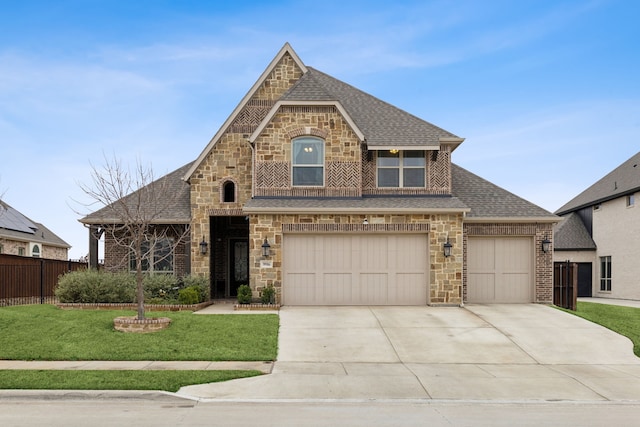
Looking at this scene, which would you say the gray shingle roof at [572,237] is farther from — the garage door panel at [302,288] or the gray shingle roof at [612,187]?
the garage door panel at [302,288]

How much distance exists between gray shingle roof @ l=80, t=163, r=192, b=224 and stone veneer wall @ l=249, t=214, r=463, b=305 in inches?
155

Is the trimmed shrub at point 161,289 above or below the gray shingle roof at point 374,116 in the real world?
below

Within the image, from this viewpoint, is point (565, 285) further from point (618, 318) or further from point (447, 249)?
point (447, 249)

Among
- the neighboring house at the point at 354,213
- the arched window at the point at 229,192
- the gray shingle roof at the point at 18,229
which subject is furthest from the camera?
the gray shingle roof at the point at 18,229

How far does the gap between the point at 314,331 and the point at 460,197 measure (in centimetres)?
894

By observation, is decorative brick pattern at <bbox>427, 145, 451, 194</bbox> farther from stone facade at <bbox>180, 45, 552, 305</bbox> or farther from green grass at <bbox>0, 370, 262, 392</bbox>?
green grass at <bbox>0, 370, 262, 392</bbox>

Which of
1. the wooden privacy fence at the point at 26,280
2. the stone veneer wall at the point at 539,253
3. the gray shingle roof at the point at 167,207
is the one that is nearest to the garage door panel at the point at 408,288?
the stone veneer wall at the point at 539,253

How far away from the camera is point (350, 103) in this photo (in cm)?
2180

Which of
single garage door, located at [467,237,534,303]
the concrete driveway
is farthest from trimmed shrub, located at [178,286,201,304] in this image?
single garage door, located at [467,237,534,303]

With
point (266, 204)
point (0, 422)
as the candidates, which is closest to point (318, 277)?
point (266, 204)

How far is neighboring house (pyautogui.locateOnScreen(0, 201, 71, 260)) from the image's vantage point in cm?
3177

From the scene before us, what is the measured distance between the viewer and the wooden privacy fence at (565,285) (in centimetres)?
1852

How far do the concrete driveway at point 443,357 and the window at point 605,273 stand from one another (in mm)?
14363

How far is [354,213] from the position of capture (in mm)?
17625
